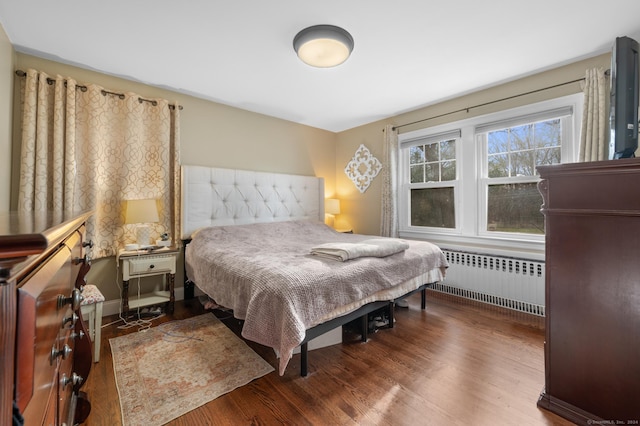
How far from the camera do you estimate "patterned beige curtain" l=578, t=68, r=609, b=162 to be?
7.68 ft

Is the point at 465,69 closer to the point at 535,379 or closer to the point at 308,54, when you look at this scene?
the point at 308,54

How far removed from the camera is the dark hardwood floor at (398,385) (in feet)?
4.78

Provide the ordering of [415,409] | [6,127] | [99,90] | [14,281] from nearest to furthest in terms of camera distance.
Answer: [14,281]
[415,409]
[6,127]
[99,90]

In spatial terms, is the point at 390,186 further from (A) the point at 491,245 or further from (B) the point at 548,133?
(B) the point at 548,133

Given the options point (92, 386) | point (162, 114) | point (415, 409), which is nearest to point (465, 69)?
point (415, 409)

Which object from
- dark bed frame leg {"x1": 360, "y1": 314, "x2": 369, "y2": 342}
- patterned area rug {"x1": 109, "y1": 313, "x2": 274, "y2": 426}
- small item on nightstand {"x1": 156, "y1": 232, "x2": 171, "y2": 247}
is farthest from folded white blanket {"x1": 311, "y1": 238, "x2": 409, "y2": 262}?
small item on nightstand {"x1": 156, "y1": 232, "x2": 171, "y2": 247}

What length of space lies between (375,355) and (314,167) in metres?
3.19

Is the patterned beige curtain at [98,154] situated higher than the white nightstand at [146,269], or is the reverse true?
the patterned beige curtain at [98,154]

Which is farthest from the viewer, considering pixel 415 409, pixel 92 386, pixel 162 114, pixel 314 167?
pixel 314 167

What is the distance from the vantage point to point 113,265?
9.30 ft

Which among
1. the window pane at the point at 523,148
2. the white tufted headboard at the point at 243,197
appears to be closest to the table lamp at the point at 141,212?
the white tufted headboard at the point at 243,197

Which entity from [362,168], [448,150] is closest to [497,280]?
[448,150]

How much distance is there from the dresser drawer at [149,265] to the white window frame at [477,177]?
300 cm

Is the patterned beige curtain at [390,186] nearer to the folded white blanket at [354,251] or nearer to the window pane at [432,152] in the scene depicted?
the window pane at [432,152]
